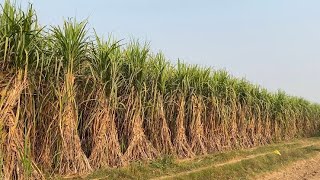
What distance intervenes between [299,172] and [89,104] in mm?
6460

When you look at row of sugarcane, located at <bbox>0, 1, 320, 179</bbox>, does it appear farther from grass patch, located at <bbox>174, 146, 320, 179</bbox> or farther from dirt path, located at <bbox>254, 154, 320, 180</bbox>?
dirt path, located at <bbox>254, 154, 320, 180</bbox>

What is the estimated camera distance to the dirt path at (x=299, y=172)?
995cm

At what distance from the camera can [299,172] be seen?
1095cm

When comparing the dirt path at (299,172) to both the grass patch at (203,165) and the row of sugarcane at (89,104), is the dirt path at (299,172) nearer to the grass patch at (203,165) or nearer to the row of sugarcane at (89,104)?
the grass patch at (203,165)

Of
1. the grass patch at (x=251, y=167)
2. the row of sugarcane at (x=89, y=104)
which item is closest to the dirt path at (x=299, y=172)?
the grass patch at (x=251, y=167)

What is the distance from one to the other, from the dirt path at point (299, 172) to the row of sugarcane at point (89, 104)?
5.97 feet

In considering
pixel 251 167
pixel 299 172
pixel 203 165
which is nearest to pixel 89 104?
pixel 203 165

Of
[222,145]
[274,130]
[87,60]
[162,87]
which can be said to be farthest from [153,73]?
[274,130]

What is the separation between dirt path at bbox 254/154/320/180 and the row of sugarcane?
1.82 metres

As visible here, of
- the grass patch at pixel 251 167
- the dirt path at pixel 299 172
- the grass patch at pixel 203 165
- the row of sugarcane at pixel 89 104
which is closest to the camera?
the row of sugarcane at pixel 89 104

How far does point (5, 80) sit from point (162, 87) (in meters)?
4.33

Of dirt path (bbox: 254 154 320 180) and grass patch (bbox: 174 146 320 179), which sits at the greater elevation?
grass patch (bbox: 174 146 320 179)

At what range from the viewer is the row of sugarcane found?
220 inches

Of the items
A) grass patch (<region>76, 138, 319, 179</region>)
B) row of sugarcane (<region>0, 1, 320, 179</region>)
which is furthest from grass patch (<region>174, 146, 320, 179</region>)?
row of sugarcane (<region>0, 1, 320, 179</region>)
